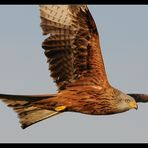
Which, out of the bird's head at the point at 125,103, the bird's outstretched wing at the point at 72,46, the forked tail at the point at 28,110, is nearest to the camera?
the bird's head at the point at 125,103

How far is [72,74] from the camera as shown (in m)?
8.15

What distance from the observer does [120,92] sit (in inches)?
304

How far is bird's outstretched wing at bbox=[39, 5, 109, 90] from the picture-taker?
25.5ft

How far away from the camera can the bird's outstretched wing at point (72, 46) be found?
7.77m

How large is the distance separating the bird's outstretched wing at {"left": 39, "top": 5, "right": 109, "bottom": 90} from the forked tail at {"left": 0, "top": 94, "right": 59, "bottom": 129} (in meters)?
0.68

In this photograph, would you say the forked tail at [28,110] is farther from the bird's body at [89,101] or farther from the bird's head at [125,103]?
the bird's head at [125,103]

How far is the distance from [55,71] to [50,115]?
103 centimetres

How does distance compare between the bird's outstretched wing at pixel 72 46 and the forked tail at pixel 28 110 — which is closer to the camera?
the forked tail at pixel 28 110

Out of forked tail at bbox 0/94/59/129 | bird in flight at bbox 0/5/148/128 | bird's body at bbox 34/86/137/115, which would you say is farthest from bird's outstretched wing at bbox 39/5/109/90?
forked tail at bbox 0/94/59/129

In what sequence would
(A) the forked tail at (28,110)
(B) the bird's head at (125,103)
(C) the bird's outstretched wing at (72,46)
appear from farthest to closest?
1. (C) the bird's outstretched wing at (72,46)
2. (A) the forked tail at (28,110)
3. (B) the bird's head at (125,103)

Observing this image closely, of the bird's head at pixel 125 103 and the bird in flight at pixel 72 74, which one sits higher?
the bird in flight at pixel 72 74

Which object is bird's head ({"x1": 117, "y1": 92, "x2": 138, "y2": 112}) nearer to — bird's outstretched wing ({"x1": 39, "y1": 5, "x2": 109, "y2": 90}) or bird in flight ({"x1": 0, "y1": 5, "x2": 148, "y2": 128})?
bird in flight ({"x1": 0, "y1": 5, "x2": 148, "y2": 128})

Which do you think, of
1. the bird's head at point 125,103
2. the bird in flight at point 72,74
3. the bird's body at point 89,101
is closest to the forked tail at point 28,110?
the bird in flight at point 72,74
